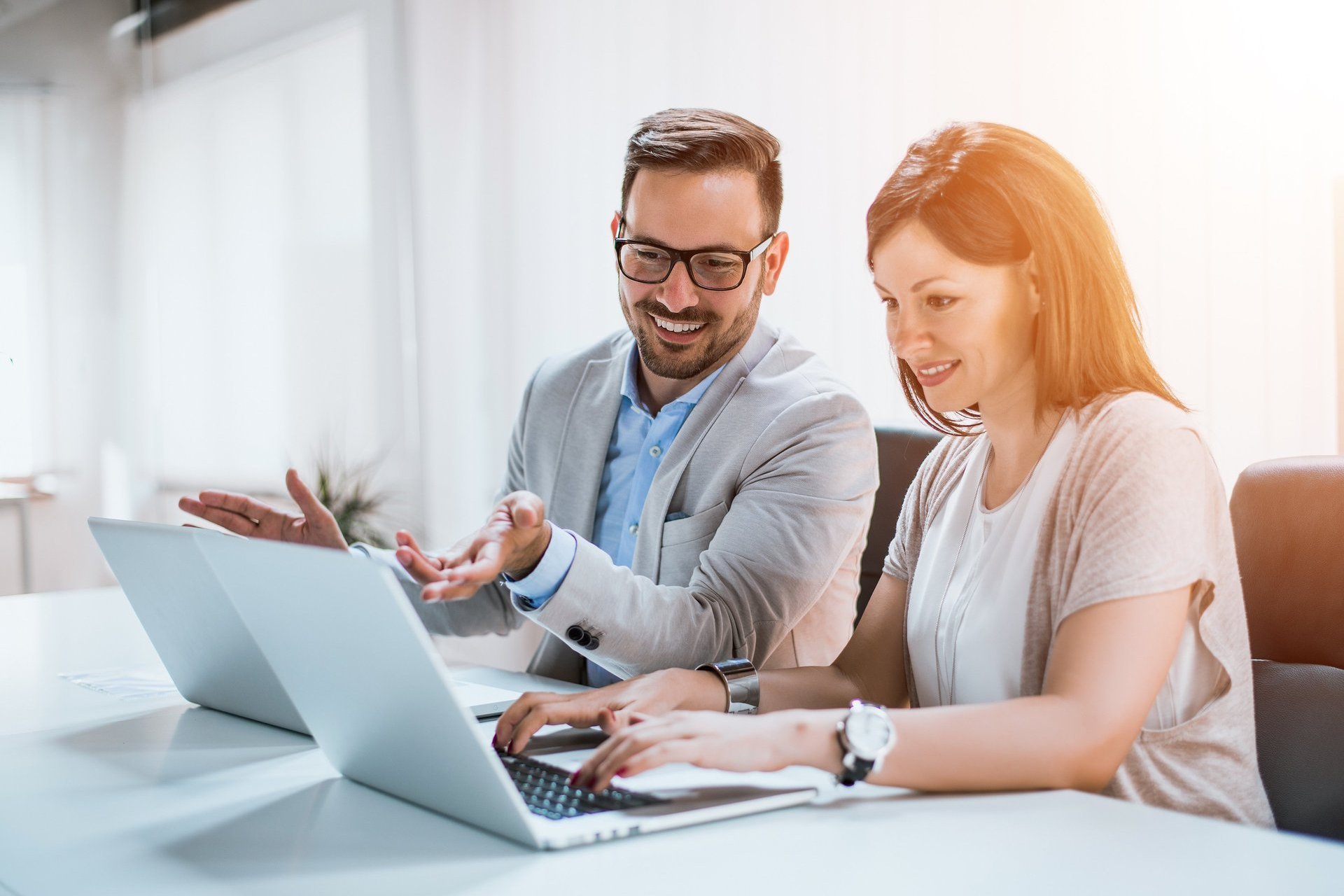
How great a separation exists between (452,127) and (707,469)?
2.99 meters

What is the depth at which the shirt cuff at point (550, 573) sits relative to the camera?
152 cm

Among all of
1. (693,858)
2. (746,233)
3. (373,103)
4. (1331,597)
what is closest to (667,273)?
(746,233)

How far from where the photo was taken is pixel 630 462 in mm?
2080

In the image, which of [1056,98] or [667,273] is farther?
[1056,98]

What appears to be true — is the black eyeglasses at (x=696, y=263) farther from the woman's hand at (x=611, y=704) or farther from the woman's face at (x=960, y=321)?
the woman's hand at (x=611, y=704)

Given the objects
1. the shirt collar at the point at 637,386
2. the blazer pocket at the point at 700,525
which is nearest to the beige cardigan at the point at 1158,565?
the blazer pocket at the point at 700,525

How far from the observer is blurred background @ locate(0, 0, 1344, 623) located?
2.47m

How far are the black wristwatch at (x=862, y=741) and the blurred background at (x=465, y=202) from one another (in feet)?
5.66

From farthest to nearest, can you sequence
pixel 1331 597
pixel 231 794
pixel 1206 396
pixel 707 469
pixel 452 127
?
pixel 452 127 → pixel 1206 396 → pixel 707 469 → pixel 1331 597 → pixel 231 794

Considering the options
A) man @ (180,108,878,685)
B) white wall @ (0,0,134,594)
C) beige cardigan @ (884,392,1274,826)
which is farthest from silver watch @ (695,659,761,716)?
white wall @ (0,0,134,594)

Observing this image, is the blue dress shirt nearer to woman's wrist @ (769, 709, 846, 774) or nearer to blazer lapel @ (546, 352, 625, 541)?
blazer lapel @ (546, 352, 625, 541)

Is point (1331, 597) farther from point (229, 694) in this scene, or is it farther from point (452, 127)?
point (452, 127)

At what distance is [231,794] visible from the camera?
3.81 ft

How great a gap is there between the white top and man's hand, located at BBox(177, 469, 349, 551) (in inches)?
30.0
